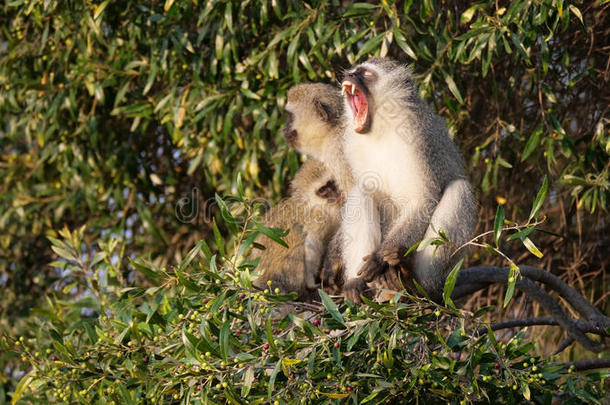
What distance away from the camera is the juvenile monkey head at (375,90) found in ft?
11.0

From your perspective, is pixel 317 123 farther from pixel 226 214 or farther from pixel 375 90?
pixel 226 214

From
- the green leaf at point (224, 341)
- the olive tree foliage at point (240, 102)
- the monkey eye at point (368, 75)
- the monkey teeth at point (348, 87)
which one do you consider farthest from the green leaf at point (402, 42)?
the green leaf at point (224, 341)

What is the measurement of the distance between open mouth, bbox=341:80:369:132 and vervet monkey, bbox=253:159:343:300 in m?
0.61

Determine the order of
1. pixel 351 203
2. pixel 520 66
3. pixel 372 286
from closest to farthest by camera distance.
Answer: pixel 372 286 → pixel 351 203 → pixel 520 66

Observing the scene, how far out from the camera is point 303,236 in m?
3.92

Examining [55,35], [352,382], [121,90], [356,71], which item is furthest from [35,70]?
[352,382]

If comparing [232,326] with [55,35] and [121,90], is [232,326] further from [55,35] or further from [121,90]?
[55,35]

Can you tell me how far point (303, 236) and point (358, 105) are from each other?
845 millimetres

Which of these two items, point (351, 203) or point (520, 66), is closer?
point (351, 203)

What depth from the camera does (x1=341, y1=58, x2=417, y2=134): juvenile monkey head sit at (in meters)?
3.36

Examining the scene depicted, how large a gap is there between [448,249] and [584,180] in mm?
788

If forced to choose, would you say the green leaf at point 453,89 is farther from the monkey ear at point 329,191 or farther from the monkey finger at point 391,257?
the monkey finger at point 391,257

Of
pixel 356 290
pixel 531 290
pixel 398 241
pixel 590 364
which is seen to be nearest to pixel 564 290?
pixel 531 290

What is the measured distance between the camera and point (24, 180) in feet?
17.1
